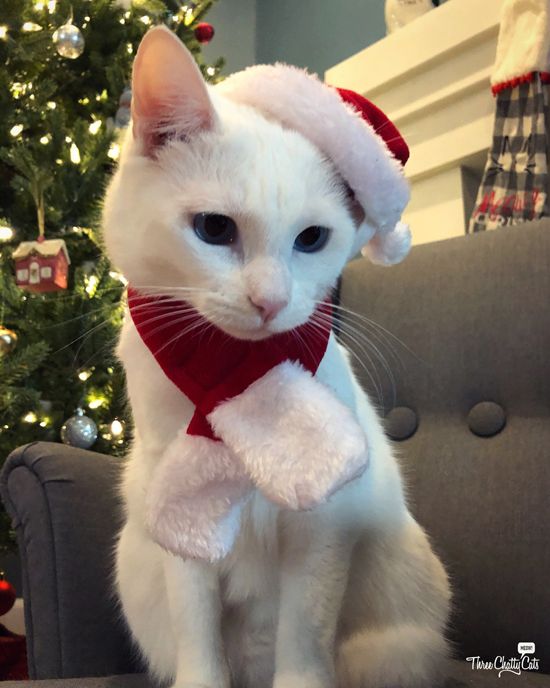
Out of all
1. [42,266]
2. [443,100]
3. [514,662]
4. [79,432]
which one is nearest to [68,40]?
[42,266]

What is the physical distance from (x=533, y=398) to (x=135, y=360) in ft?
2.02

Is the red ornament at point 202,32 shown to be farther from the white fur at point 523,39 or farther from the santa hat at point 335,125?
the santa hat at point 335,125

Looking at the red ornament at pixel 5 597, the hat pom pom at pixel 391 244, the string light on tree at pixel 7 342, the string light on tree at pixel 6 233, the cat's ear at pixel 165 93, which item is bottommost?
the red ornament at pixel 5 597

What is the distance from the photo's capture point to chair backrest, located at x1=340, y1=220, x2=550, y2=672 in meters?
0.94

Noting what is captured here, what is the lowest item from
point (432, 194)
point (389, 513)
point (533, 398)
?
point (389, 513)

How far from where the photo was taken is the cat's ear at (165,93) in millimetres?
586

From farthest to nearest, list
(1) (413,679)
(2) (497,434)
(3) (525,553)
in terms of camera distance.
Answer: (2) (497,434) < (3) (525,553) < (1) (413,679)

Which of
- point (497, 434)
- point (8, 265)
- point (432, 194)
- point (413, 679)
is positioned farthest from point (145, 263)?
point (432, 194)

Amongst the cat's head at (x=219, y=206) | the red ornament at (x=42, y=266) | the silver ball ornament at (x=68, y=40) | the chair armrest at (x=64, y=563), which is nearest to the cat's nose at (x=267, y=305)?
the cat's head at (x=219, y=206)

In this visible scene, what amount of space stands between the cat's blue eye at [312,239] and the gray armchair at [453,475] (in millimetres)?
490

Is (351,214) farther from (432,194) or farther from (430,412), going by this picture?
(432,194)

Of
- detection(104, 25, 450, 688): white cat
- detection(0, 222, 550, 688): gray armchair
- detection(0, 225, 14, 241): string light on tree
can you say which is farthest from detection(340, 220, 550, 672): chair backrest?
detection(0, 225, 14, 241): string light on tree

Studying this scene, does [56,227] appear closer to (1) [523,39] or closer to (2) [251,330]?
(2) [251,330]

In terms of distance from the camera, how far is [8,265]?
1.52 metres
